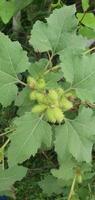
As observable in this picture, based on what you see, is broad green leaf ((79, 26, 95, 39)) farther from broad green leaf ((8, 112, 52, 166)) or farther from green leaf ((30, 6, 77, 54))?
broad green leaf ((8, 112, 52, 166))

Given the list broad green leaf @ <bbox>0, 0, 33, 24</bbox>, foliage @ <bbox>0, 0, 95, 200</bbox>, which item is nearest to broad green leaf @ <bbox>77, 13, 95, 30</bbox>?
broad green leaf @ <bbox>0, 0, 33, 24</bbox>

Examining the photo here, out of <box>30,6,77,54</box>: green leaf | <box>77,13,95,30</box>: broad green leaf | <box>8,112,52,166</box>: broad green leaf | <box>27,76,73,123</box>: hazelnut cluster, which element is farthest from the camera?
<box>77,13,95,30</box>: broad green leaf

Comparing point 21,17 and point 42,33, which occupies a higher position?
point 21,17

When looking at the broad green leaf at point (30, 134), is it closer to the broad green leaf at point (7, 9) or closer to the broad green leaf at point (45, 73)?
the broad green leaf at point (45, 73)

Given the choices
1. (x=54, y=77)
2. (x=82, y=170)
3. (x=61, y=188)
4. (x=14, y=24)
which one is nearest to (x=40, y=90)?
(x=54, y=77)

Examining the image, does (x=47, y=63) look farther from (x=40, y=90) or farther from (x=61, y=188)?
(x=61, y=188)

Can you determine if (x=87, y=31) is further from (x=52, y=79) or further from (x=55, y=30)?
(x=52, y=79)
